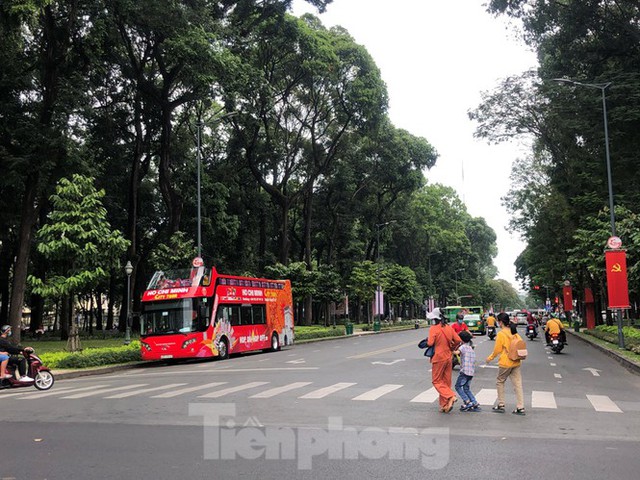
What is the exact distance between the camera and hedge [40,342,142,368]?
2022cm

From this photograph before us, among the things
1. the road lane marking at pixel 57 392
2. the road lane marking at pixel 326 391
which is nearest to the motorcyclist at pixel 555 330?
the road lane marking at pixel 326 391

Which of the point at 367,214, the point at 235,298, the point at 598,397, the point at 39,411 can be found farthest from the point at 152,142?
the point at 598,397

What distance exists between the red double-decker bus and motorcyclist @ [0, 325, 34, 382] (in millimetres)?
7585

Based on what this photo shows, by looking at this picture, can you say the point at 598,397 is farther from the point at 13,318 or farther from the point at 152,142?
the point at 152,142

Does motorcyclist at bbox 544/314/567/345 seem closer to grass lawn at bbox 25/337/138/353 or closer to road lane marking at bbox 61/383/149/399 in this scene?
road lane marking at bbox 61/383/149/399

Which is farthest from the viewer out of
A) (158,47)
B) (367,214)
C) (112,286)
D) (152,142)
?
(367,214)

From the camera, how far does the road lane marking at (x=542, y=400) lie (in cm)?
1104

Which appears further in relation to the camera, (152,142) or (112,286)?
(112,286)

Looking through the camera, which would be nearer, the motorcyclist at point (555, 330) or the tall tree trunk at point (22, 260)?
the motorcyclist at point (555, 330)

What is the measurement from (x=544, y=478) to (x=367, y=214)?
5595cm

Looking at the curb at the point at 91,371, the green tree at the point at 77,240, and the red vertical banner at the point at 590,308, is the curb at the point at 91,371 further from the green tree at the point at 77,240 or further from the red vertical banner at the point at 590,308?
the red vertical banner at the point at 590,308

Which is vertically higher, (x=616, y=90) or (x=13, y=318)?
(x=616, y=90)

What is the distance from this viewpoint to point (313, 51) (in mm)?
37969

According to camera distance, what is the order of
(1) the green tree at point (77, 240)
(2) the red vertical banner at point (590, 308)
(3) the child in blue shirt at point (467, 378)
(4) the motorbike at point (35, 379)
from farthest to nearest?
(2) the red vertical banner at point (590, 308)
(1) the green tree at point (77, 240)
(4) the motorbike at point (35, 379)
(3) the child in blue shirt at point (467, 378)
